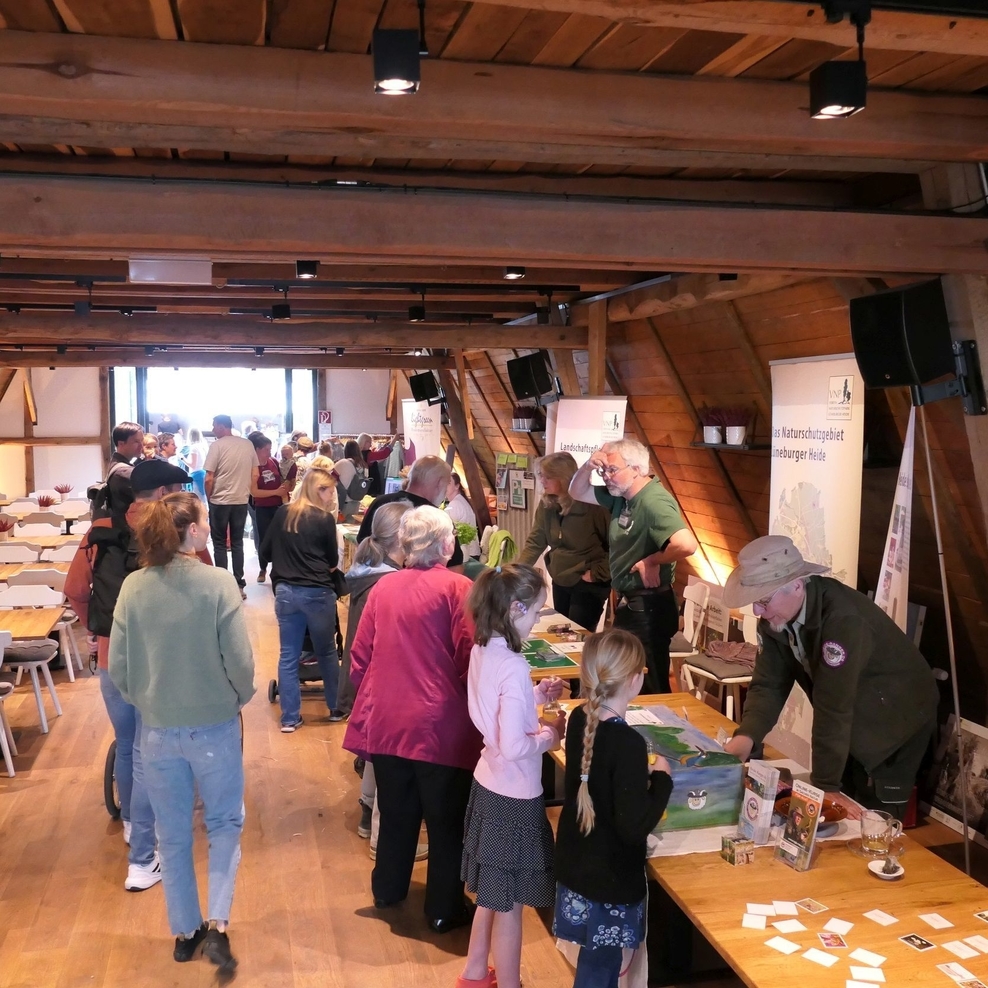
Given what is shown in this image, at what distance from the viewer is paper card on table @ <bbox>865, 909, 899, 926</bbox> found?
7.87 ft

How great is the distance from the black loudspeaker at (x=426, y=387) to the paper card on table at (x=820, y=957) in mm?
10772

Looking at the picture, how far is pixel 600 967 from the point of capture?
2.68 m

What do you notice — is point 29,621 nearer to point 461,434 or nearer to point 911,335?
point 911,335

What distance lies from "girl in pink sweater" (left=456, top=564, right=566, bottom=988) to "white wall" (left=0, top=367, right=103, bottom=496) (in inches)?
608

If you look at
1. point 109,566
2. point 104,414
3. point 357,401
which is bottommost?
point 109,566

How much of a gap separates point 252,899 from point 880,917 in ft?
8.54

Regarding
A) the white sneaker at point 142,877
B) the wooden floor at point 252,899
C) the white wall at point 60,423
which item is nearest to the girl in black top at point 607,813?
the wooden floor at point 252,899

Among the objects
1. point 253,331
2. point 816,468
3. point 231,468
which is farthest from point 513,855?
point 231,468

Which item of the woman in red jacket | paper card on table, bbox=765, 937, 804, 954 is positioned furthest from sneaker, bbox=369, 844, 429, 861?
paper card on table, bbox=765, 937, 804, 954

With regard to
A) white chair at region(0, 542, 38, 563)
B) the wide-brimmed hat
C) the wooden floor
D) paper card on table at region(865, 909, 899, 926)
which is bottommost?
the wooden floor

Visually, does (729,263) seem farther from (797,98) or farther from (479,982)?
(479,982)

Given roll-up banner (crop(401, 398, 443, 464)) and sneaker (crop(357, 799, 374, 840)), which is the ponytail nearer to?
sneaker (crop(357, 799, 374, 840))

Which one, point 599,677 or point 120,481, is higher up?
point 120,481

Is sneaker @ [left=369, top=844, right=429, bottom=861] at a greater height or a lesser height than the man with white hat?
lesser
